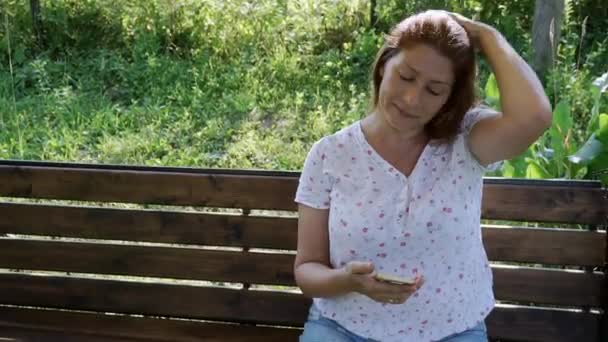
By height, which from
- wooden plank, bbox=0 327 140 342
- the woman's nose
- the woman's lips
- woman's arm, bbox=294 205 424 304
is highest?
the woman's nose

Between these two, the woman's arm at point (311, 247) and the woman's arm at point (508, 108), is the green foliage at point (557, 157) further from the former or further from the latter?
the woman's arm at point (311, 247)

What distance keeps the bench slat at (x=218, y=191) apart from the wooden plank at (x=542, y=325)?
0.29m

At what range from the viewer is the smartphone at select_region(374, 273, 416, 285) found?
2.01 meters

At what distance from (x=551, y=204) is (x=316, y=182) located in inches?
29.4

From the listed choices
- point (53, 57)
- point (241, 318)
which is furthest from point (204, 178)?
point (53, 57)

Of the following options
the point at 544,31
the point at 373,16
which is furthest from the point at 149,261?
the point at 373,16

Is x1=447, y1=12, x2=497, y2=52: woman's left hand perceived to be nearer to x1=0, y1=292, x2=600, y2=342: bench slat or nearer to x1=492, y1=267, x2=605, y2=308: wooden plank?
x1=492, y1=267, x2=605, y2=308: wooden plank

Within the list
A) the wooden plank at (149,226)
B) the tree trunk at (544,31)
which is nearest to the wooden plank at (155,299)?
the wooden plank at (149,226)

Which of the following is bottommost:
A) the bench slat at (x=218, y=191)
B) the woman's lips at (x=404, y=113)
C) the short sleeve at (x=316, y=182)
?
the bench slat at (x=218, y=191)

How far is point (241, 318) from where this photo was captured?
9.28 ft

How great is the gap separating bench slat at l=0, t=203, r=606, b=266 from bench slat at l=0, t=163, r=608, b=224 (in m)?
0.04

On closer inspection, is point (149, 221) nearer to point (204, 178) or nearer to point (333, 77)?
point (204, 178)

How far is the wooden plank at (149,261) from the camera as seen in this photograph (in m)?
2.77

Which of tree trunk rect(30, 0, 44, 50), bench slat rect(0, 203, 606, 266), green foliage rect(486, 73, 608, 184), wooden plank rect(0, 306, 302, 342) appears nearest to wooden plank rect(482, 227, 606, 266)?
bench slat rect(0, 203, 606, 266)
